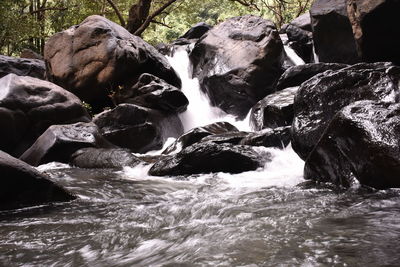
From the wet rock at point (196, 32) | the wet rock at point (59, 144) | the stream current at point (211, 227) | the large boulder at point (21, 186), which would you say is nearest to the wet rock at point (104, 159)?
the wet rock at point (59, 144)

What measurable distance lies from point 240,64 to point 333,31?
279 centimetres

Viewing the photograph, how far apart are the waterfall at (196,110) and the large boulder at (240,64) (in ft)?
0.71

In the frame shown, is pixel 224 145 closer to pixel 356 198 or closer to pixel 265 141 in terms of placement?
pixel 265 141

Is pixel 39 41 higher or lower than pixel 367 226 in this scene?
higher

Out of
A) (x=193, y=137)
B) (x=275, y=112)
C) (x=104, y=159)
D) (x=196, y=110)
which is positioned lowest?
(x=104, y=159)

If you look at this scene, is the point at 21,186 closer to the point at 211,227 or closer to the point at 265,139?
the point at 211,227

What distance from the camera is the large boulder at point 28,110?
8.48 metres

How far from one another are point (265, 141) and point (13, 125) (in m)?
5.64

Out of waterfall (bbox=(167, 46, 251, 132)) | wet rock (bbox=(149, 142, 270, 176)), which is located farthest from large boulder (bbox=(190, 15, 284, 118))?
wet rock (bbox=(149, 142, 270, 176))

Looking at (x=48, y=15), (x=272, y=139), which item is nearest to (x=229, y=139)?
(x=272, y=139)

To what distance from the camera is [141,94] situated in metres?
A: 10.9

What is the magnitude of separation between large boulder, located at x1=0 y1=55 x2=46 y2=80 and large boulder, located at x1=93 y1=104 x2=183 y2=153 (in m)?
4.98

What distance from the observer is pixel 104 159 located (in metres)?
7.69

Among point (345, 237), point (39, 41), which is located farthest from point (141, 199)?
point (39, 41)
